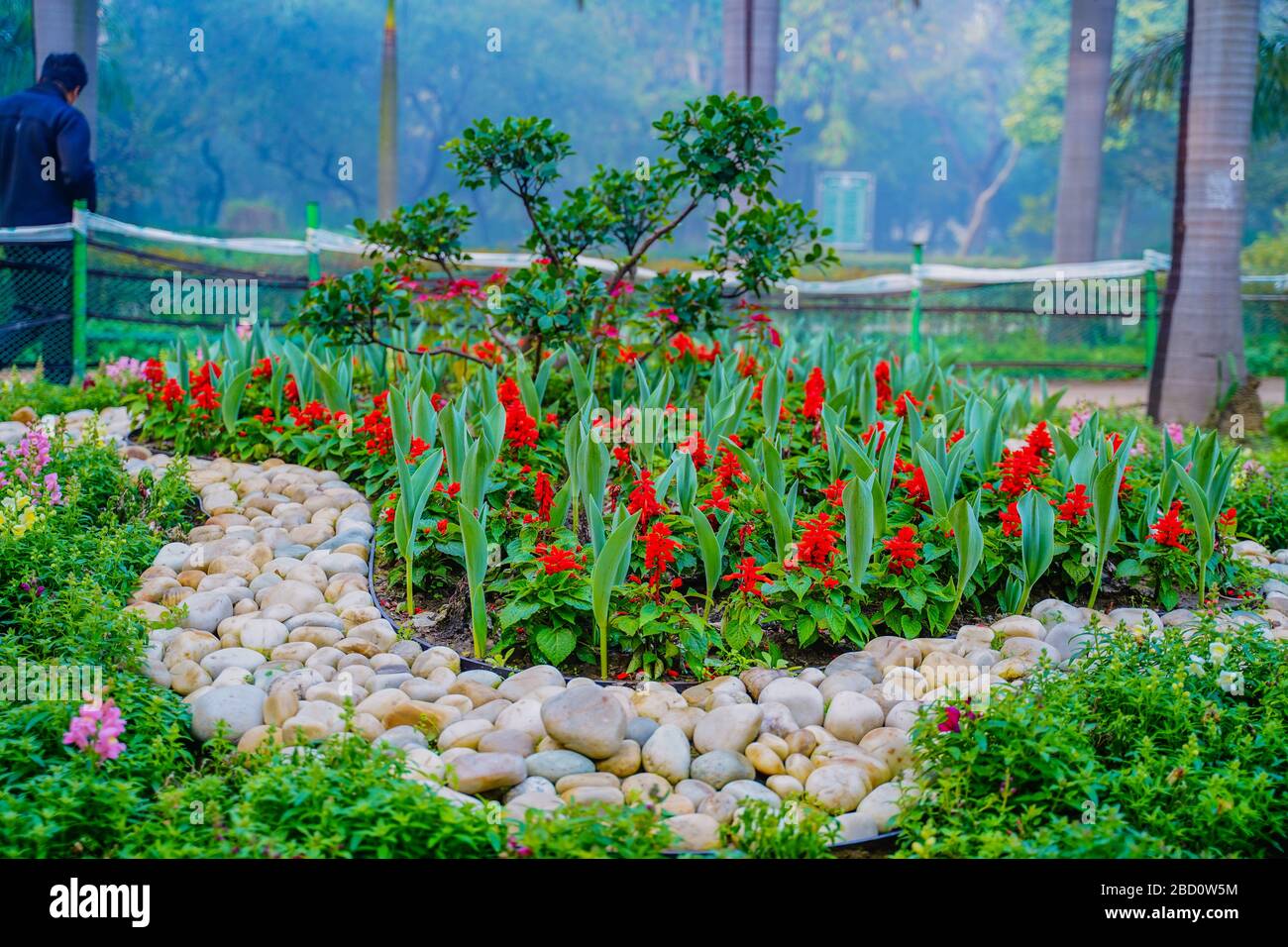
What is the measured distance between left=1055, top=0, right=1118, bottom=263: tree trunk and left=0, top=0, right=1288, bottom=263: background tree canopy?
11.3 metres

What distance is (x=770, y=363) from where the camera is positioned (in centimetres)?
496

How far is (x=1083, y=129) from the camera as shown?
1412 centimetres

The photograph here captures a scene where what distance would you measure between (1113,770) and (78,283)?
21.0 feet

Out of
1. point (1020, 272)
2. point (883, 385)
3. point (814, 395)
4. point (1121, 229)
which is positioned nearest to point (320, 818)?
point (814, 395)

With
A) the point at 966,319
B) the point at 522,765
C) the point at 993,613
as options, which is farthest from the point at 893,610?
the point at 966,319

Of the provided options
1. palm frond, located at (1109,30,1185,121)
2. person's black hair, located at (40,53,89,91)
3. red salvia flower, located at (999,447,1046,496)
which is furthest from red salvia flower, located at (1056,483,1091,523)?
palm frond, located at (1109,30,1185,121)

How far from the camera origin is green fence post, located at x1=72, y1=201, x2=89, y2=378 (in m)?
6.86

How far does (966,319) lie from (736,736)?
14198mm

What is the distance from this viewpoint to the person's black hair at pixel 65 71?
6.95 meters

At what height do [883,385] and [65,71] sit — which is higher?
[65,71]

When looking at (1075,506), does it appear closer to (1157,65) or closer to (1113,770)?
(1113,770)

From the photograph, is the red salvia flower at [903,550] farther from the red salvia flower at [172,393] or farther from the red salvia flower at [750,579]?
the red salvia flower at [172,393]

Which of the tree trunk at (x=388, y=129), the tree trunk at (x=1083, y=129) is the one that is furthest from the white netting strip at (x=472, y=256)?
the tree trunk at (x=388, y=129)
